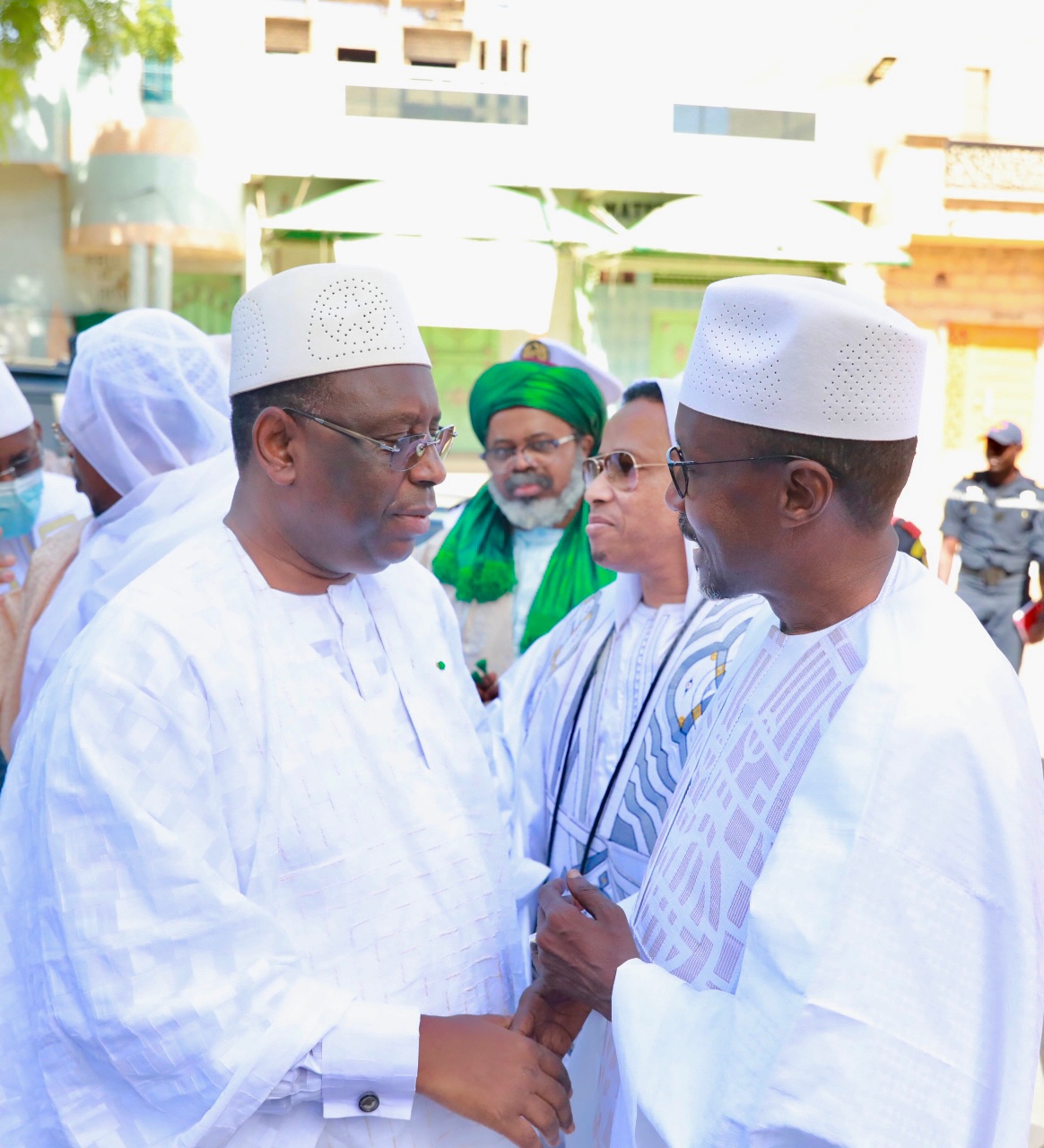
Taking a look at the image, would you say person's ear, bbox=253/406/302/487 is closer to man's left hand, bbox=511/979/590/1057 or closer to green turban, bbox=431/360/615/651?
man's left hand, bbox=511/979/590/1057

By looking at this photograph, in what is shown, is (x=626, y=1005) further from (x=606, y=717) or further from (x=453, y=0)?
(x=453, y=0)

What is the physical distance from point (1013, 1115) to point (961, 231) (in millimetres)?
18959

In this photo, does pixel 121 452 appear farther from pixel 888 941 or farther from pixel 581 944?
pixel 888 941

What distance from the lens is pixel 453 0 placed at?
1839 cm

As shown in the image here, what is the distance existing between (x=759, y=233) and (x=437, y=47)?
24.8ft

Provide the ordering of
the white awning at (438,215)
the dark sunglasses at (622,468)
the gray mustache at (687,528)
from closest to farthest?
the gray mustache at (687,528) < the dark sunglasses at (622,468) < the white awning at (438,215)

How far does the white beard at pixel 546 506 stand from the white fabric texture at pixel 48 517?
1526 mm

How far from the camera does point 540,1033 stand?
6.72 feet

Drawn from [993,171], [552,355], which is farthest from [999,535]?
[993,171]

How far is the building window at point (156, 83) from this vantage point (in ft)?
49.4

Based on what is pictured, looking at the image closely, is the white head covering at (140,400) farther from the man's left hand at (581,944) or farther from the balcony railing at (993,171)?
the balcony railing at (993,171)

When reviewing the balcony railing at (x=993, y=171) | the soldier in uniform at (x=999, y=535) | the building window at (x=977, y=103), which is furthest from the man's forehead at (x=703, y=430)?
the building window at (x=977, y=103)

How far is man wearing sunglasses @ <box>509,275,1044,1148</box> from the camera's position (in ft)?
4.74

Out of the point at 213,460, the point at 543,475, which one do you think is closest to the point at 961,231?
the point at 543,475
